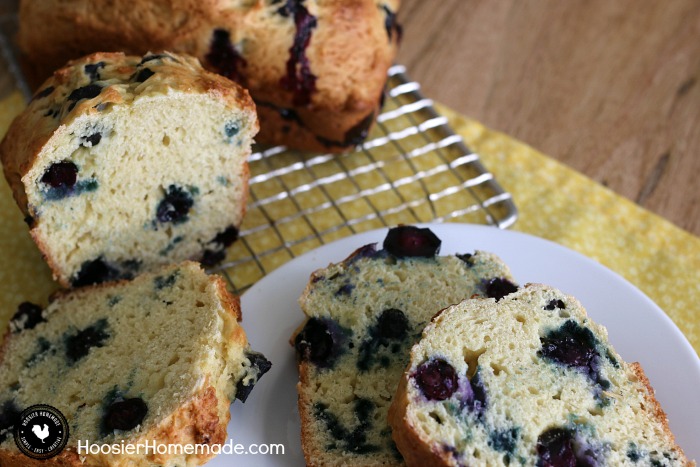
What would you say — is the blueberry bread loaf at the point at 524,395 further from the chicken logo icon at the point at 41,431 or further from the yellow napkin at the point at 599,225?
the chicken logo icon at the point at 41,431

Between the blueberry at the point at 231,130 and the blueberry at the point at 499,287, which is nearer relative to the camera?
the blueberry at the point at 499,287

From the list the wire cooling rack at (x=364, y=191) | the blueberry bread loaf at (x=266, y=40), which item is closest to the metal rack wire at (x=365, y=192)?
the wire cooling rack at (x=364, y=191)

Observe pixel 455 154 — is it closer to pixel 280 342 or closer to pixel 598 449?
pixel 280 342

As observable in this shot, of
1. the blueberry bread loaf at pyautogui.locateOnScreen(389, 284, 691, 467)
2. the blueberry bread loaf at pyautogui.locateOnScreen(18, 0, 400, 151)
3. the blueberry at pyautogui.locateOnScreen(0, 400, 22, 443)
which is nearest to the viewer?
the blueberry bread loaf at pyautogui.locateOnScreen(389, 284, 691, 467)

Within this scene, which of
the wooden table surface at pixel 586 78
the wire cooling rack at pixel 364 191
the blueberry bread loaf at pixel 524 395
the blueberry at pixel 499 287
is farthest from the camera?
the wooden table surface at pixel 586 78

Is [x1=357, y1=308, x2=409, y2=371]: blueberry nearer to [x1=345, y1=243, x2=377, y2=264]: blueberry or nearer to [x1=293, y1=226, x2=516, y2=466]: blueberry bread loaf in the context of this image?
[x1=293, y1=226, x2=516, y2=466]: blueberry bread loaf

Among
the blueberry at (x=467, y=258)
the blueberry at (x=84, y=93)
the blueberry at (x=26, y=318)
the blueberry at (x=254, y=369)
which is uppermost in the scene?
the blueberry at (x=84, y=93)

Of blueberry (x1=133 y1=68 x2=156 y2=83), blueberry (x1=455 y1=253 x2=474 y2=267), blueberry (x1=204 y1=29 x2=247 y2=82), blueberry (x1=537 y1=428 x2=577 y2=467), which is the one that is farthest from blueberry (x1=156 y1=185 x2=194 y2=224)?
blueberry (x1=537 y1=428 x2=577 y2=467)
